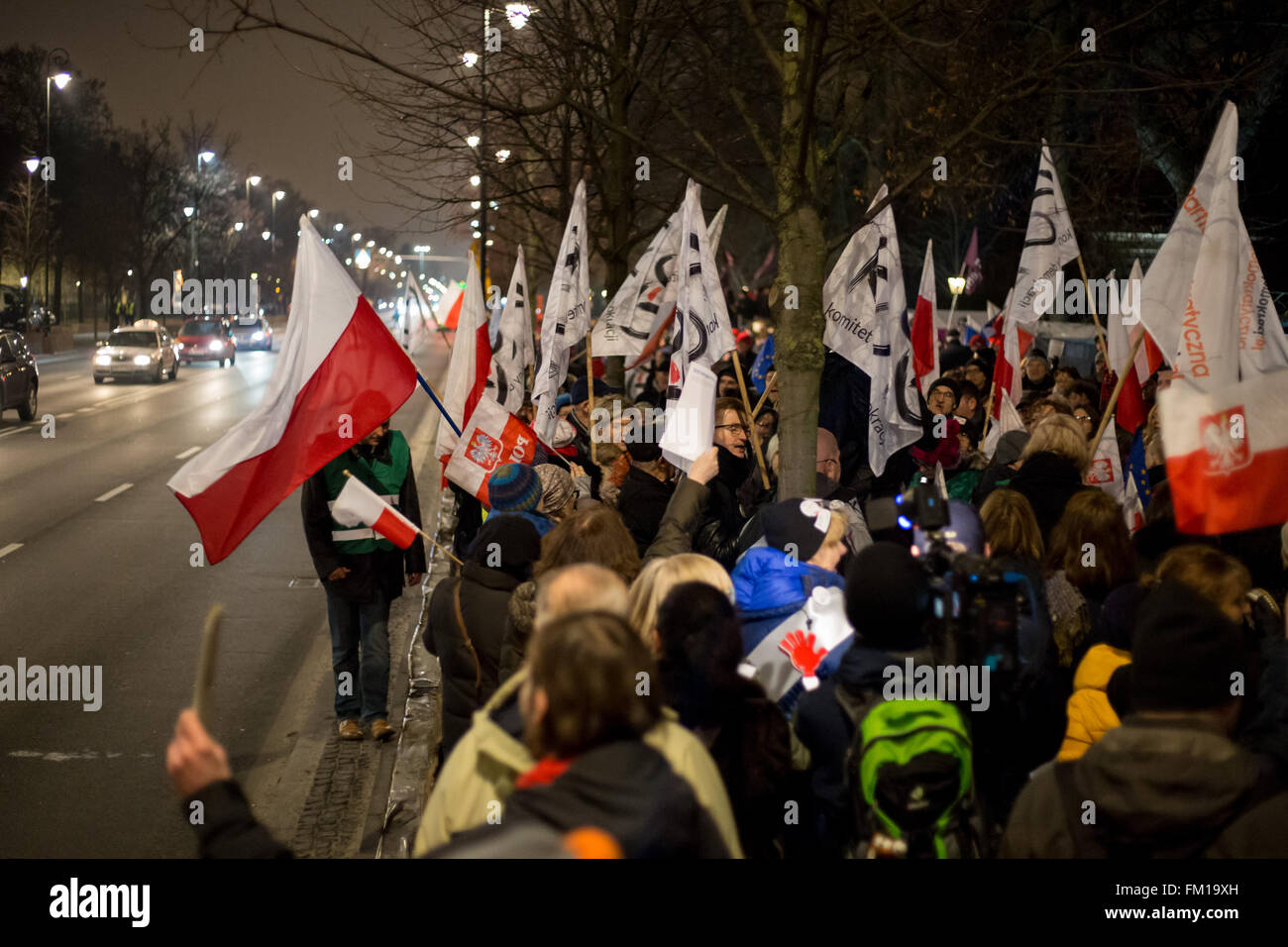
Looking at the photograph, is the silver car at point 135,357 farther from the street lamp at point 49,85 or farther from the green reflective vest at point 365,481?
the green reflective vest at point 365,481

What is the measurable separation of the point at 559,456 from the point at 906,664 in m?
5.51

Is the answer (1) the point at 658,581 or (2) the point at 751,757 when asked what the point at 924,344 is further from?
(2) the point at 751,757

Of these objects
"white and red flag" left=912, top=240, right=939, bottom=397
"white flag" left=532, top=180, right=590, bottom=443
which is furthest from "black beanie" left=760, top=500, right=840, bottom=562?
"white and red flag" left=912, top=240, right=939, bottom=397

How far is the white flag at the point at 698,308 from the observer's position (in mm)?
7719

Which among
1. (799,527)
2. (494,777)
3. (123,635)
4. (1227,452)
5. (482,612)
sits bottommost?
(123,635)

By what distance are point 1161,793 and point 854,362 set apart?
5.18 m

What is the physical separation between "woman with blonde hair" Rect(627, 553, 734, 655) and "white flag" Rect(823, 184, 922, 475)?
378 centimetres

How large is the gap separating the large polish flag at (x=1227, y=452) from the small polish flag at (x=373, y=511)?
9.21 feet

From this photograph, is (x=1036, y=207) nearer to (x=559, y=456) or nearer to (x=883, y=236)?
(x=883, y=236)

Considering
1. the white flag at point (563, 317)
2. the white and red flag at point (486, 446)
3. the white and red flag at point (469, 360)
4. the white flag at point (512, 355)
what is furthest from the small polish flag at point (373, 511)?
the white flag at point (512, 355)

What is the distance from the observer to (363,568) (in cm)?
701

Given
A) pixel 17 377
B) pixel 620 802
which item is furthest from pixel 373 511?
pixel 17 377

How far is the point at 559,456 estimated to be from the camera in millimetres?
8797
